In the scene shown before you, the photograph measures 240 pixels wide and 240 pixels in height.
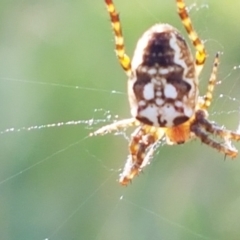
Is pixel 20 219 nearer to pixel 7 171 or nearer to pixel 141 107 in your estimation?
pixel 7 171

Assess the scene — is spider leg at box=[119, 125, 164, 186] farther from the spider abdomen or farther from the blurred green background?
the blurred green background

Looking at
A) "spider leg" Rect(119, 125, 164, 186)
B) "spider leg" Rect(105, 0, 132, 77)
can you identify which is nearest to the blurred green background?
"spider leg" Rect(119, 125, 164, 186)

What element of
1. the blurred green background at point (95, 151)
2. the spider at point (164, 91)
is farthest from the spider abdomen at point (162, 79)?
the blurred green background at point (95, 151)

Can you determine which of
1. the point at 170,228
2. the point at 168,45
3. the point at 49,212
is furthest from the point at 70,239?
the point at 168,45

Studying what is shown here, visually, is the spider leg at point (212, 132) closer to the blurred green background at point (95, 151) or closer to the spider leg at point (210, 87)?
the spider leg at point (210, 87)

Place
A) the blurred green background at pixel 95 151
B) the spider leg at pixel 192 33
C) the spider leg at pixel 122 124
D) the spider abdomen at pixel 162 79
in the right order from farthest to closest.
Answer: the blurred green background at pixel 95 151 → the spider leg at pixel 122 124 → the spider leg at pixel 192 33 → the spider abdomen at pixel 162 79

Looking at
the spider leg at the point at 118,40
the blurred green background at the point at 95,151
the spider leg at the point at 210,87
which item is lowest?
the blurred green background at the point at 95,151

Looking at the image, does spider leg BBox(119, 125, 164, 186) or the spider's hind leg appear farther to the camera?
spider leg BBox(119, 125, 164, 186)

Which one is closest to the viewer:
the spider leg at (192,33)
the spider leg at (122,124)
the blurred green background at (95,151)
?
the spider leg at (192,33)
